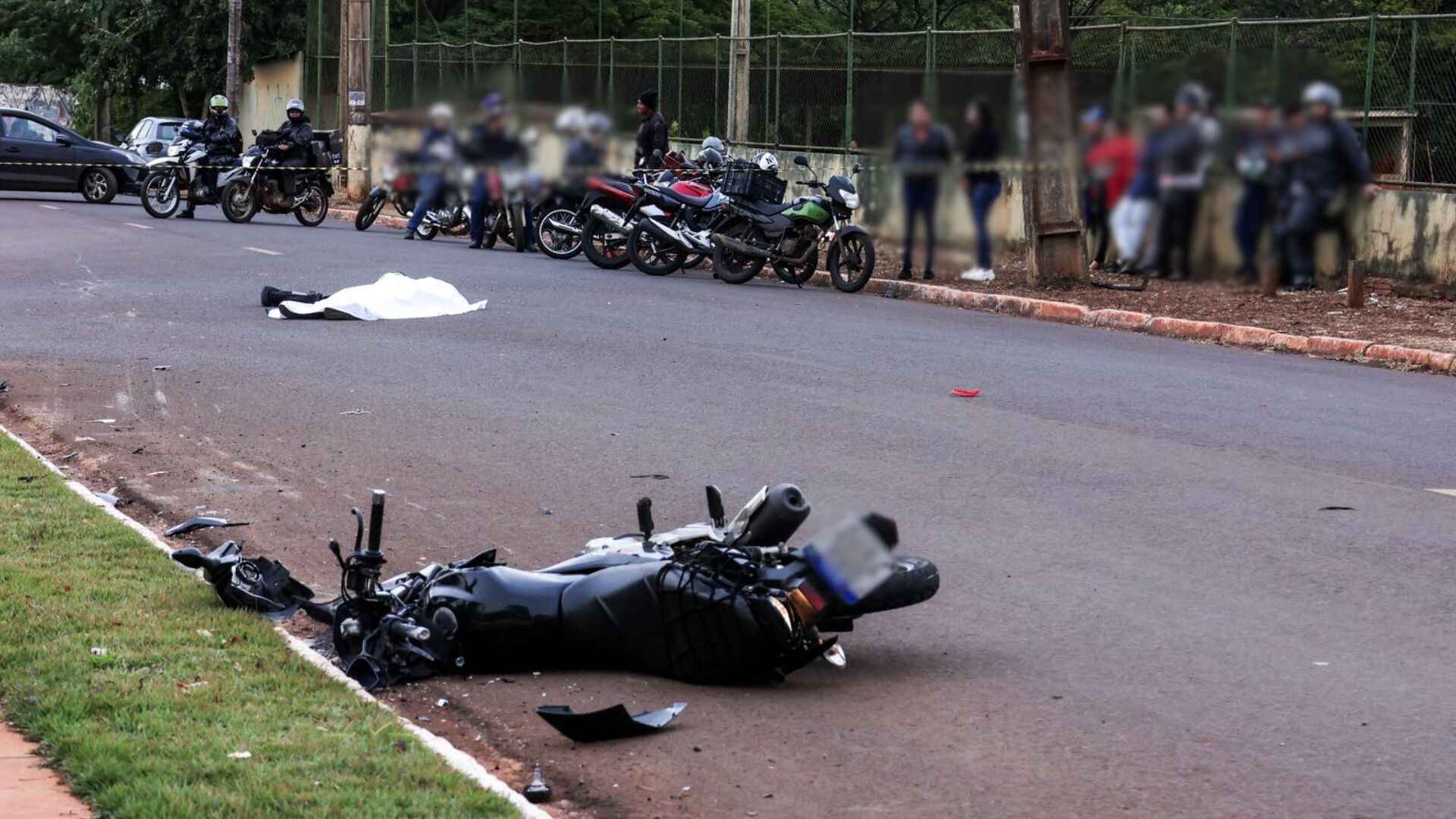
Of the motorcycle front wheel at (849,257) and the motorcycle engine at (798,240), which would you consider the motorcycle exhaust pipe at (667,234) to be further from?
the motorcycle front wheel at (849,257)

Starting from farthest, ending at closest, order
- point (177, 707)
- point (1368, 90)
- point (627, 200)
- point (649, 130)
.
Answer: point (177, 707) → point (627, 200) → point (649, 130) → point (1368, 90)

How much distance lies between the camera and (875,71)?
178cm

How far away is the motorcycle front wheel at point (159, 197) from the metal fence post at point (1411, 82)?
758 inches

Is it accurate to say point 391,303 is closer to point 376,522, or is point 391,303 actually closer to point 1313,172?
point 376,522

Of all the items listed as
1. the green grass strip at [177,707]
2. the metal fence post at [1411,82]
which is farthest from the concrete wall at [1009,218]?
the green grass strip at [177,707]

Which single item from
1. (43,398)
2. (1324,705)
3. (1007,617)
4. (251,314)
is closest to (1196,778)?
(1324,705)

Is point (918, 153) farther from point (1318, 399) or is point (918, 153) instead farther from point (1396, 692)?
point (1318, 399)

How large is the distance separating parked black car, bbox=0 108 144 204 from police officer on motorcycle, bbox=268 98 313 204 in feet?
82.8

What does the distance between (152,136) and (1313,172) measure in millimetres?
36390

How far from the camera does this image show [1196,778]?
446cm

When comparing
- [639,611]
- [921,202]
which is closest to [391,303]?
[639,611]

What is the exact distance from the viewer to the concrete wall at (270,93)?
3758mm

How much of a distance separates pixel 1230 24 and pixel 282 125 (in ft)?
→ 9.01

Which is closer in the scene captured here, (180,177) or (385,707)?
(385,707)
